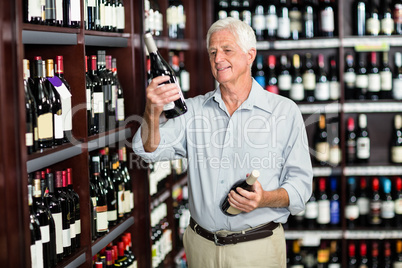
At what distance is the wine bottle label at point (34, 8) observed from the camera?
1.86m

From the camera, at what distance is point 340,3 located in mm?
4023

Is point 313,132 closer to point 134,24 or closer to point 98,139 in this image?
point 134,24

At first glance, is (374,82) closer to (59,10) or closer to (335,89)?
(335,89)

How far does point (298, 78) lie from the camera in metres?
4.27

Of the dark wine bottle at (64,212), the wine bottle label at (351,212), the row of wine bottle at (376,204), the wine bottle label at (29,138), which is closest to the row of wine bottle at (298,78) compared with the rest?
the row of wine bottle at (376,204)

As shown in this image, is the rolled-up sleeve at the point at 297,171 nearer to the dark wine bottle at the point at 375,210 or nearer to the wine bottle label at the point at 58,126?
the wine bottle label at the point at 58,126

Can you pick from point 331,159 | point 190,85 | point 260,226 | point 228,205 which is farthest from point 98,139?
point 331,159

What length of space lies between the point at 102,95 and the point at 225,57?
60 cm

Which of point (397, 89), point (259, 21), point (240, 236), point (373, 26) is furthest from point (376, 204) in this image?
point (240, 236)

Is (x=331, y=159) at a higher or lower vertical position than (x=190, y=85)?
lower

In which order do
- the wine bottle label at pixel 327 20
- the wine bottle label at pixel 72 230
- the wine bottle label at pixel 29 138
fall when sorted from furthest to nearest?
the wine bottle label at pixel 327 20
the wine bottle label at pixel 72 230
the wine bottle label at pixel 29 138

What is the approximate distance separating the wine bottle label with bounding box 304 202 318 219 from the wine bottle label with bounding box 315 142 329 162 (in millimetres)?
344

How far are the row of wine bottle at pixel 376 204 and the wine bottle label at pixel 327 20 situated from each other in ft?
3.80

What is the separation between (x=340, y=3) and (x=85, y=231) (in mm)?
2663
